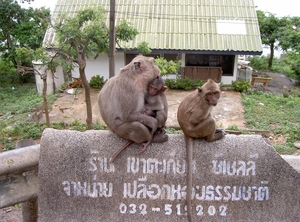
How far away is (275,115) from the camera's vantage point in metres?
12.5

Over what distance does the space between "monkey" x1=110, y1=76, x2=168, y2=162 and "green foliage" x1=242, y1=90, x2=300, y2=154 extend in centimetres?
680

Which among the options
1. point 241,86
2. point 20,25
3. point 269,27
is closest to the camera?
point 241,86

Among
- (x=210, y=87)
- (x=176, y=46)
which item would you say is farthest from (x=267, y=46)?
(x=210, y=87)

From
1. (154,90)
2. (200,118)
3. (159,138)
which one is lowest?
(159,138)

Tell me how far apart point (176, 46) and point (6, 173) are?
1417cm

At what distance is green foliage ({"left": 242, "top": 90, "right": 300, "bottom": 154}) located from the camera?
10.4m

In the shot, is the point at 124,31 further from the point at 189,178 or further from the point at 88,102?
the point at 189,178

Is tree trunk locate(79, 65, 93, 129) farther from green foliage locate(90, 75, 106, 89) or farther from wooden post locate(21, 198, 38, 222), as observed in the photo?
green foliage locate(90, 75, 106, 89)

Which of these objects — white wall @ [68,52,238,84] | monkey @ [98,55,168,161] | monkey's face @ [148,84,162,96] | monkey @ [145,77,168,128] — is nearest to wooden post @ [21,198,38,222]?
monkey @ [98,55,168,161]

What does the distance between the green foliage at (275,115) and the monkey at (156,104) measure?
22.3 feet

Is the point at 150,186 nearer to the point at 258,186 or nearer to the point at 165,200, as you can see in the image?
the point at 165,200

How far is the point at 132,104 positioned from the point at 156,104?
0.97 ft

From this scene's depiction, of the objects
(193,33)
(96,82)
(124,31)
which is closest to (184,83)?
(193,33)

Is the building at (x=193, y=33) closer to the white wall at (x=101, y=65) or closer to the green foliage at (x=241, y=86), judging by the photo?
the white wall at (x=101, y=65)
